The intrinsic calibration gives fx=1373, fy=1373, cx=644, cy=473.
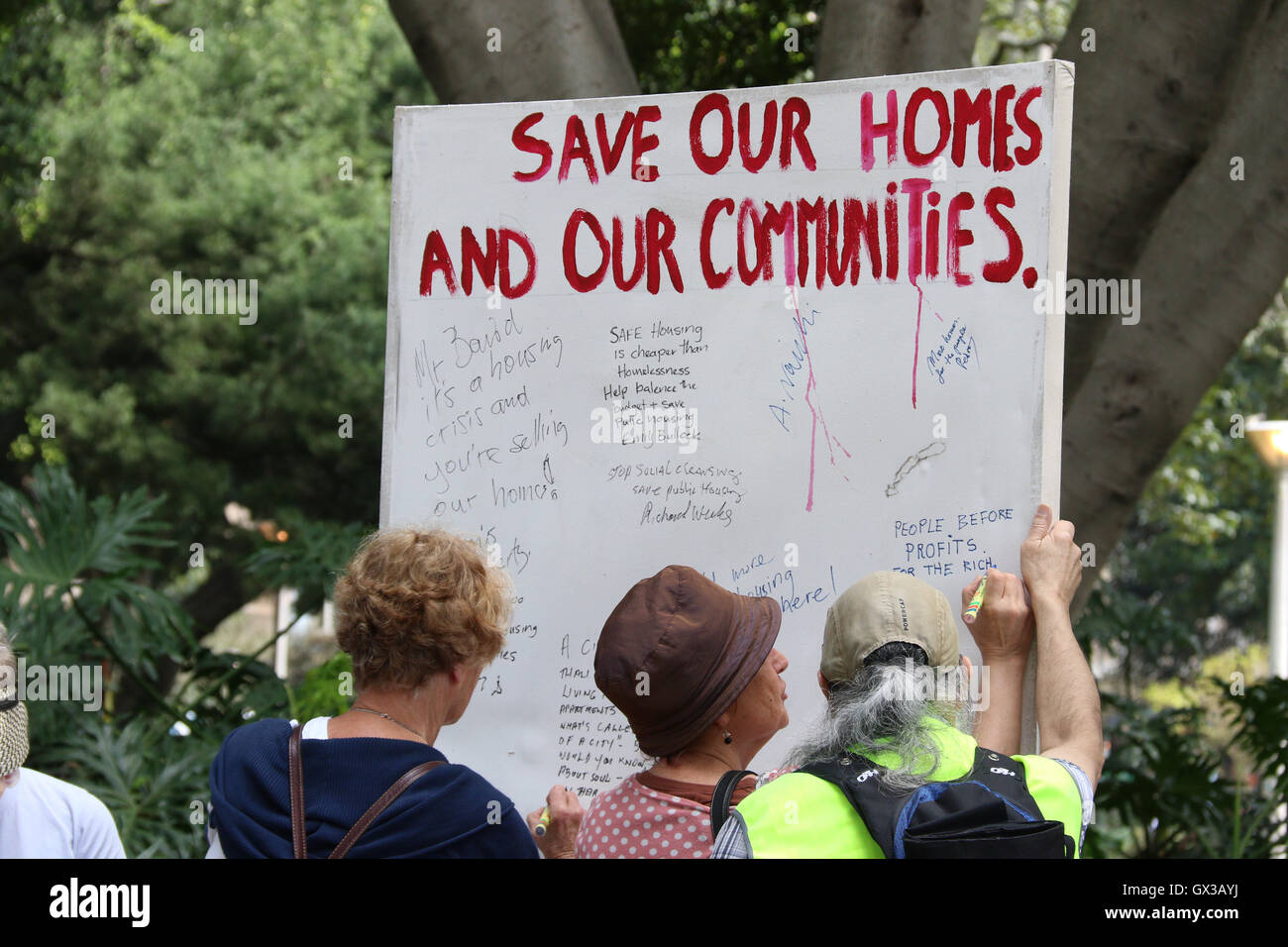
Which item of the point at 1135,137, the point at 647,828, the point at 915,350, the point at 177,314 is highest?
the point at 177,314

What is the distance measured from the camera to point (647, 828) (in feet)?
7.05

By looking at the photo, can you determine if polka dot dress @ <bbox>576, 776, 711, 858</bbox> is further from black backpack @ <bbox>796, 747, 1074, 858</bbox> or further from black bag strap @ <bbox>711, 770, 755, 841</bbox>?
black backpack @ <bbox>796, 747, 1074, 858</bbox>

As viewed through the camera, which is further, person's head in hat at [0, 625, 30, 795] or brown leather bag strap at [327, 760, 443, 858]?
person's head in hat at [0, 625, 30, 795]

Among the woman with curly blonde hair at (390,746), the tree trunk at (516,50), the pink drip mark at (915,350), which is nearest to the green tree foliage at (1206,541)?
the pink drip mark at (915,350)

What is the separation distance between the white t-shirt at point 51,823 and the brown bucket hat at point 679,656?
3.82ft

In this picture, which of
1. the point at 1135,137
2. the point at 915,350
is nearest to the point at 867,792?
the point at 915,350

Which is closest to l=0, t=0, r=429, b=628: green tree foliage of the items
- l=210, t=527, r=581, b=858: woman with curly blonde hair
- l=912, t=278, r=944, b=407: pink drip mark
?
l=912, t=278, r=944, b=407: pink drip mark

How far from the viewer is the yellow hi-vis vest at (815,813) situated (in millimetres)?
1843

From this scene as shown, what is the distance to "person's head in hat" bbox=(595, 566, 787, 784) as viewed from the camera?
2168 millimetres

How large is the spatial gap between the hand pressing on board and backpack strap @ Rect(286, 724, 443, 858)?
30.5 inches

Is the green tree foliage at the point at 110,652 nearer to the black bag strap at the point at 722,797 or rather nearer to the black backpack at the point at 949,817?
the black bag strap at the point at 722,797

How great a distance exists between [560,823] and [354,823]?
88cm

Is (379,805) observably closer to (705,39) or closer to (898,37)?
(898,37)

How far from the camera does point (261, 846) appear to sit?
1951 millimetres
